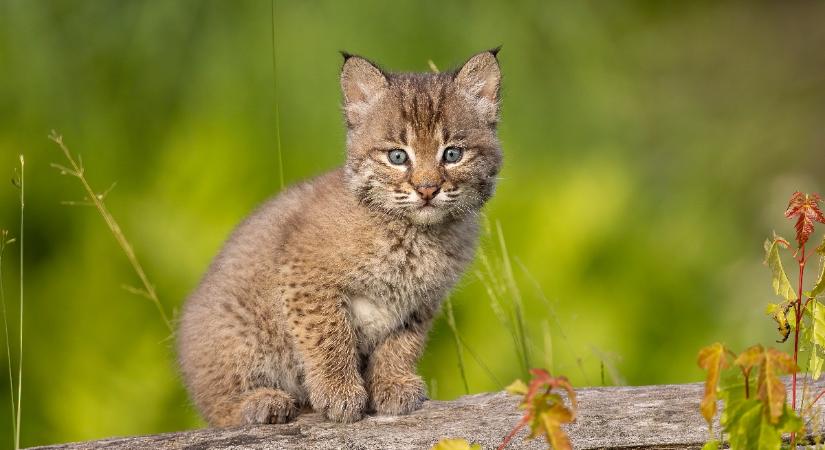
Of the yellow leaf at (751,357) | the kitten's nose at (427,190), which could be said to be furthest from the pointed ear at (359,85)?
the yellow leaf at (751,357)

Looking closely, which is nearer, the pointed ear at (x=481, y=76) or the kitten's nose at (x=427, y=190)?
the kitten's nose at (x=427, y=190)

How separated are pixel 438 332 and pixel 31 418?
233 cm

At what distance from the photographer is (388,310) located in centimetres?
477

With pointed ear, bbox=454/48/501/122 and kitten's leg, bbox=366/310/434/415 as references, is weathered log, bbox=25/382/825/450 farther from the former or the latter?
pointed ear, bbox=454/48/501/122

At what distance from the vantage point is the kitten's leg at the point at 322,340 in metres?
4.59

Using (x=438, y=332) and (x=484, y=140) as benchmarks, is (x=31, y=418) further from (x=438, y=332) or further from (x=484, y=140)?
(x=484, y=140)

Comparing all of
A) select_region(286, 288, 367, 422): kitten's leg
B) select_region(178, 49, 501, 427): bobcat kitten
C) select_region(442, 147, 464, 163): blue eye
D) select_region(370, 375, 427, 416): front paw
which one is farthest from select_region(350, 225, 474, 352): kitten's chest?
select_region(442, 147, 464, 163): blue eye

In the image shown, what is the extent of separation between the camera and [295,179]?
6547 mm

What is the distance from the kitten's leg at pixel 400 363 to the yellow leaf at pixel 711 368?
71.9 inches

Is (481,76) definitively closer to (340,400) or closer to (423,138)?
(423,138)

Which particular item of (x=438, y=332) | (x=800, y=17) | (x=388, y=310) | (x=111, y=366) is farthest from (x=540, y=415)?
(x=800, y=17)

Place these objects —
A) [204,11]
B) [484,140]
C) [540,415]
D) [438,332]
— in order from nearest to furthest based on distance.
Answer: [540,415]
[484,140]
[438,332]
[204,11]

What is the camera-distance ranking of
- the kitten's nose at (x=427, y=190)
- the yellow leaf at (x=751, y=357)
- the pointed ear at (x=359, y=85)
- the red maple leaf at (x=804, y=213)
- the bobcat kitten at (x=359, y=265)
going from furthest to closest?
the pointed ear at (x=359, y=85) → the bobcat kitten at (x=359, y=265) → the kitten's nose at (x=427, y=190) → the red maple leaf at (x=804, y=213) → the yellow leaf at (x=751, y=357)

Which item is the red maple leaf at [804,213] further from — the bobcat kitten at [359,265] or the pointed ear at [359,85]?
the pointed ear at [359,85]
